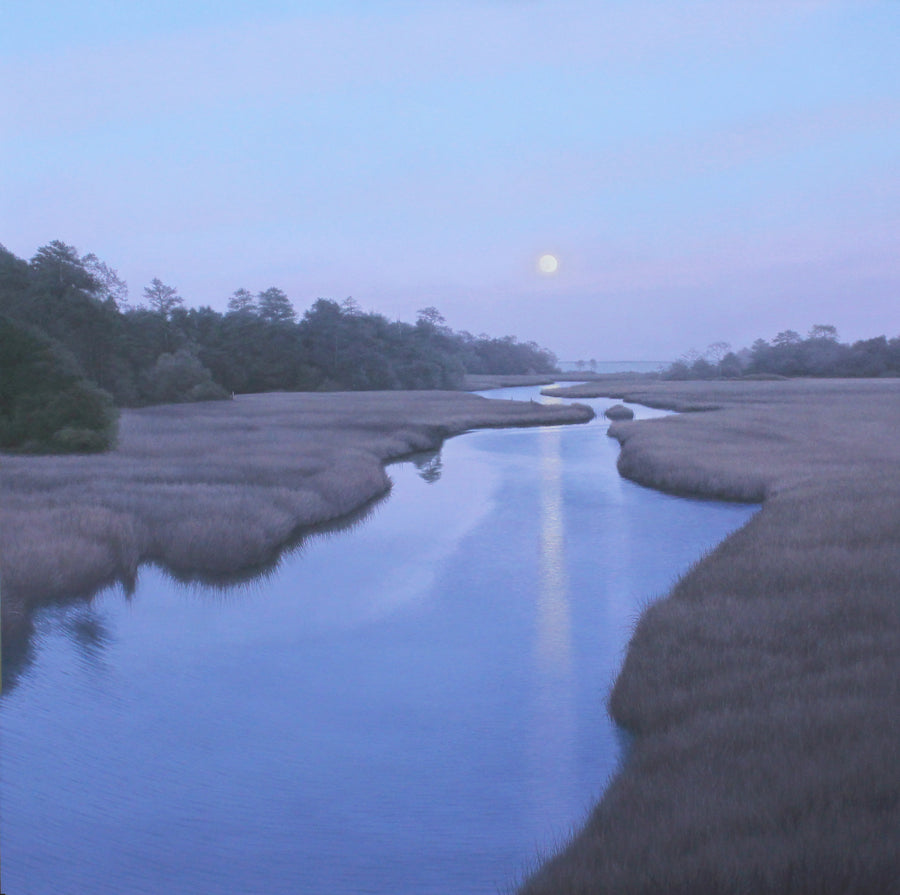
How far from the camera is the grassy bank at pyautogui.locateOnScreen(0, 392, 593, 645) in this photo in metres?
13.1

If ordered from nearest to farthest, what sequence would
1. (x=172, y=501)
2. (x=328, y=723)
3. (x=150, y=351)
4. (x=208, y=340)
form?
(x=328, y=723) < (x=172, y=501) < (x=150, y=351) < (x=208, y=340)

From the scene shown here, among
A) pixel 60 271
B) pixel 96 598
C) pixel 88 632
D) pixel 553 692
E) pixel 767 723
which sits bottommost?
pixel 553 692

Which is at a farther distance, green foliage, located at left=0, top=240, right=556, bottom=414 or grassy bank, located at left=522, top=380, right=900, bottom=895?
green foliage, located at left=0, top=240, right=556, bottom=414

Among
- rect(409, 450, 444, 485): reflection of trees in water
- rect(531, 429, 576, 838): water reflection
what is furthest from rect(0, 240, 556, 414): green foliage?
rect(531, 429, 576, 838): water reflection

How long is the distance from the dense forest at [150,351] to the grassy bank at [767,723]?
65.1ft

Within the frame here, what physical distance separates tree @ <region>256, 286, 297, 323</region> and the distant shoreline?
54746 mm

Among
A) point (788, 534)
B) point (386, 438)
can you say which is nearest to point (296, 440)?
point (386, 438)

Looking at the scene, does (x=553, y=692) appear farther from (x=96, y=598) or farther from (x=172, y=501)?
(x=172, y=501)

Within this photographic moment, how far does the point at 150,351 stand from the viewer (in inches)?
2606

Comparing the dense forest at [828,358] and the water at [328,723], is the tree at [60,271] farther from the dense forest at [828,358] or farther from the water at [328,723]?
the dense forest at [828,358]

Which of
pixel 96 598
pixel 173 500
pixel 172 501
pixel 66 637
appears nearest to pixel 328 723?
pixel 66 637

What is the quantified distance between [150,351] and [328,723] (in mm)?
61957

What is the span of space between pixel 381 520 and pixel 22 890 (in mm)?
14464

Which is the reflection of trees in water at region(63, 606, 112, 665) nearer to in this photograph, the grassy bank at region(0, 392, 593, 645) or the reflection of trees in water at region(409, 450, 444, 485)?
the grassy bank at region(0, 392, 593, 645)
